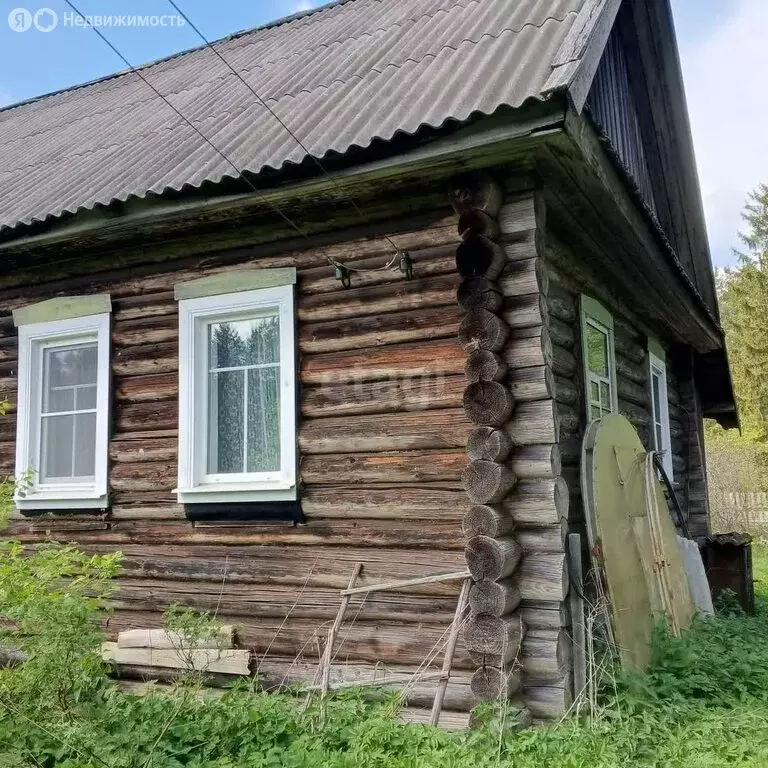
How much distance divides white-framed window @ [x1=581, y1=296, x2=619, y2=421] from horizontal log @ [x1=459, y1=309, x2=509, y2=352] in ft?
5.46

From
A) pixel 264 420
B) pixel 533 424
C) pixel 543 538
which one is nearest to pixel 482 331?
pixel 533 424

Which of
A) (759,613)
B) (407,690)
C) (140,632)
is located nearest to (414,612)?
(407,690)

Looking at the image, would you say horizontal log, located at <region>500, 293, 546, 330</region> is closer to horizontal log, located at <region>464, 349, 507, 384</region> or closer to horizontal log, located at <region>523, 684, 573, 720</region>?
horizontal log, located at <region>464, 349, 507, 384</region>

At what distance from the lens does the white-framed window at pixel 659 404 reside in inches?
355

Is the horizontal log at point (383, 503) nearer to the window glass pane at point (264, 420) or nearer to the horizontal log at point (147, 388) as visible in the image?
the window glass pane at point (264, 420)

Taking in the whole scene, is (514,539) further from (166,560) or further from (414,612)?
(166,560)

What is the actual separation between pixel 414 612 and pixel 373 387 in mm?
1440

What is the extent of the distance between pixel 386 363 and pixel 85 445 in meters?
2.71

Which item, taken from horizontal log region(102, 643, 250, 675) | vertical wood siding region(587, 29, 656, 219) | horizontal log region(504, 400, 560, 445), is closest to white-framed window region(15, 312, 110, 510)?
horizontal log region(102, 643, 250, 675)

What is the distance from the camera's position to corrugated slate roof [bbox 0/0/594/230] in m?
4.75

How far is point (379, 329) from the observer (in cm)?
509

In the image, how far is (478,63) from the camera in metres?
5.18

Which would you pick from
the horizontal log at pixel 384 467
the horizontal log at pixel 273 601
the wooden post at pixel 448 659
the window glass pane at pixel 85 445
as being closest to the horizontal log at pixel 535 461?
the horizontal log at pixel 384 467

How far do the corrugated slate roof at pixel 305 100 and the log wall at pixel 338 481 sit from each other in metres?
0.70
